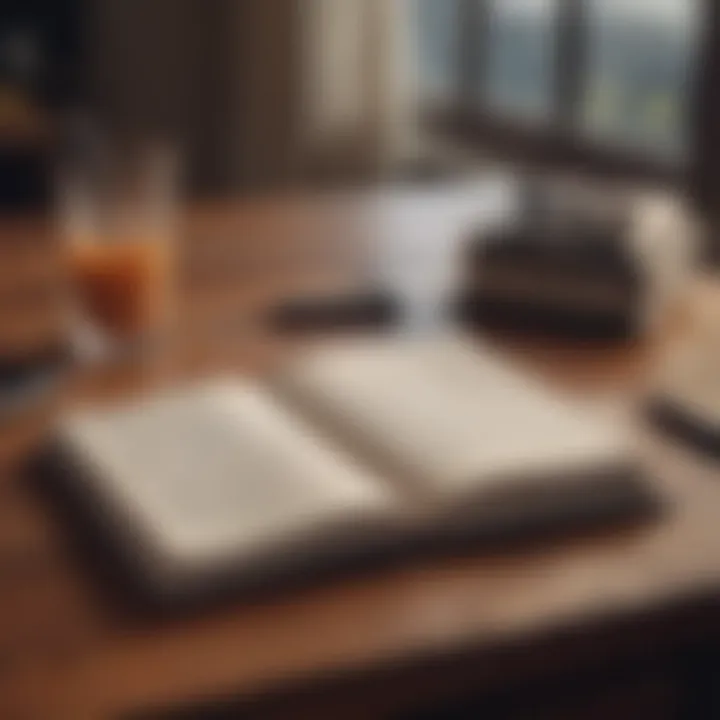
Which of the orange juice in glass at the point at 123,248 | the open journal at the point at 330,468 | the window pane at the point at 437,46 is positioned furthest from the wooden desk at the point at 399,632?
the window pane at the point at 437,46

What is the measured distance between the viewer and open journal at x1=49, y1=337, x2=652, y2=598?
0.83 metres

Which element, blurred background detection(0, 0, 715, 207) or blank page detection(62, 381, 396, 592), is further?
blurred background detection(0, 0, 715, 207)

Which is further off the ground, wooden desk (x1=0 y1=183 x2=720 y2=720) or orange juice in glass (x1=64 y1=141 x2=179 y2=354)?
orange juice in glass (x1=64 y1=141 x2=179 y2=354)

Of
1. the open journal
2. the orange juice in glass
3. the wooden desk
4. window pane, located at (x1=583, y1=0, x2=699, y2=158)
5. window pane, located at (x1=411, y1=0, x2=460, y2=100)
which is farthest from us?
window pane, located at (x1=411, y1=0, x2=460, y2=100)

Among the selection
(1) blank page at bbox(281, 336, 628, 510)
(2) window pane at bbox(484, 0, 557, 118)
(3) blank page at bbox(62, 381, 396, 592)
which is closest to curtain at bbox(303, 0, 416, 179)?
(2) window pane at bbox(484, 0, 557, 118)

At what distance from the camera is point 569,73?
2801 mm

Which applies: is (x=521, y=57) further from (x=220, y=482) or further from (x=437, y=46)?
(x=220, y=482)

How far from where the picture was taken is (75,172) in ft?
4.15

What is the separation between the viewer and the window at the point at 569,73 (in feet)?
8.37

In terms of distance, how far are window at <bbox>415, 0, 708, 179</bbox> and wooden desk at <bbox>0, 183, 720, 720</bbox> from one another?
1.64 m

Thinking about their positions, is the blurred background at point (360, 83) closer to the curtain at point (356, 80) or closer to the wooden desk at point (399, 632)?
the curtain at point (356, 80)

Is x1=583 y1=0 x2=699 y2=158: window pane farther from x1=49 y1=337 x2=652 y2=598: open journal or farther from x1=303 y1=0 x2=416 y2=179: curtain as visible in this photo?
x1=49 y1=337 x2=652 y2=598: open journal

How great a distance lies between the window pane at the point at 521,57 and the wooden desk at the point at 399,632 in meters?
1.95

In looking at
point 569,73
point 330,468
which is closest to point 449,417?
point 330,468
